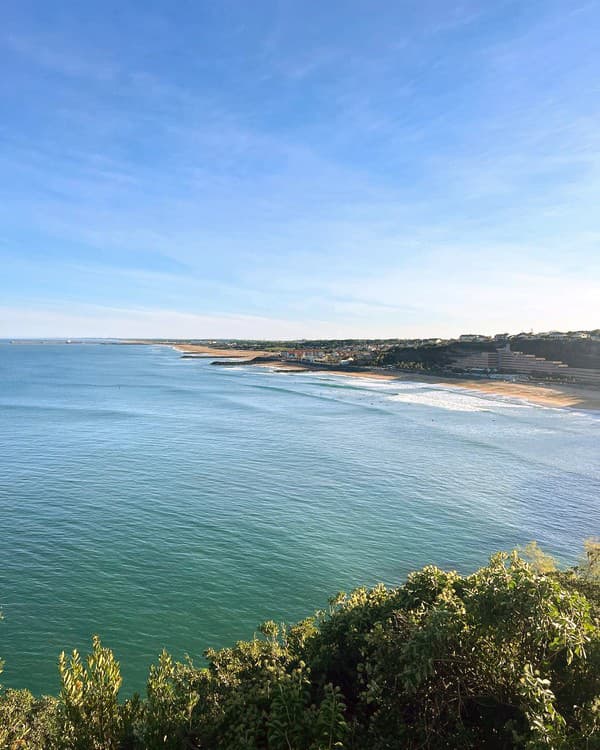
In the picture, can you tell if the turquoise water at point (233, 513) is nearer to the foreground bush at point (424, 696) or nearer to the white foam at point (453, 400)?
the foreground bush at point (424, 696)

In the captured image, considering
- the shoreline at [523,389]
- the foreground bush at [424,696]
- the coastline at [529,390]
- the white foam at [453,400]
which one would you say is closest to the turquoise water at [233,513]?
the foreground bush at [424,696]

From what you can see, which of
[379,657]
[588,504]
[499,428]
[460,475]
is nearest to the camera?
[379,657]

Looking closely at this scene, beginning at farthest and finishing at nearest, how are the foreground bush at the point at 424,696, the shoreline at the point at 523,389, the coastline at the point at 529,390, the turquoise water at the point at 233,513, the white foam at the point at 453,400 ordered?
the shoreline at the point at 523,389 < the coastline at the point at 529,390 < the white foam at the point at 453,400 < the turquoise water at the point at 233,513 < the foreground bush at the point at 424,696

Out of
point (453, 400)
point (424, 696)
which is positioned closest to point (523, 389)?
point (453, 400)

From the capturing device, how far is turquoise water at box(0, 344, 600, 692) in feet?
74.2

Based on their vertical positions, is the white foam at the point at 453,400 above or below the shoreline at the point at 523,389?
below

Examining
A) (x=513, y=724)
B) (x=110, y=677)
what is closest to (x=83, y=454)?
(x=110, y=677)

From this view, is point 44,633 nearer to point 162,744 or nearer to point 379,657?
point 162,744

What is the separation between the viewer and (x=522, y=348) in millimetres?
188875

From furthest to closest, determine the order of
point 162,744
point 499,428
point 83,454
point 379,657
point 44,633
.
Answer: point 499,428, point 83,454, point 44,633, point 379,657, point 162,744

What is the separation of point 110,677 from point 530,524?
113 ft

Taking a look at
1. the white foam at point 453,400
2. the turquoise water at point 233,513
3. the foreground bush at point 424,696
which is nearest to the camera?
the foreground bush at point 424,696

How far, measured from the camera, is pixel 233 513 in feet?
117

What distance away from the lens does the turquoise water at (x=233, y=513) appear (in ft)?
74.2
